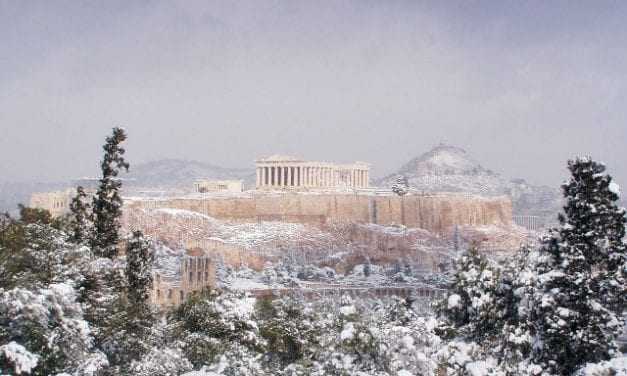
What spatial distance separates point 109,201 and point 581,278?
56.2 feet

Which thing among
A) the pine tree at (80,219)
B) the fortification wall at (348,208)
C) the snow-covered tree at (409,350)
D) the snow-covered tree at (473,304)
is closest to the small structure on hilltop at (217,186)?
the fortification wall at (348,208)

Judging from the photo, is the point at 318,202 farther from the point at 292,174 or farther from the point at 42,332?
the point at 42,332

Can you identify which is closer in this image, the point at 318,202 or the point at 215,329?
the point at 215,329

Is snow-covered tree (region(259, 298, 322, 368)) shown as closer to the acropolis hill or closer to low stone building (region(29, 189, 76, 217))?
the acropolis hill

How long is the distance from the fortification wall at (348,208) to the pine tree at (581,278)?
9013cm

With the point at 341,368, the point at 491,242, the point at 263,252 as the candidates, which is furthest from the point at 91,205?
the point at 491,242

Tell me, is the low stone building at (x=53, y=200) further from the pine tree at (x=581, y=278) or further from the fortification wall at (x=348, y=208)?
the pine tree at (x=581, y=278)

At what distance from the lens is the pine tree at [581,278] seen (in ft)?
60.3

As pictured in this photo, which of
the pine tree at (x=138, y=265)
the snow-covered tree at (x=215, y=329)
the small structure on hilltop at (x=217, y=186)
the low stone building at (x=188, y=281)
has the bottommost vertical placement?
the low stone building at (x=188, y=281)

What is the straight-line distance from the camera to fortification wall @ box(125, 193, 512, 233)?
114 meters

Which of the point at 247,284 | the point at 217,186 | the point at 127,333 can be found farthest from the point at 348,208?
the point at 127,333

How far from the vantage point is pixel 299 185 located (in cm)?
13450

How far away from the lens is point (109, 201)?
92.2 feet

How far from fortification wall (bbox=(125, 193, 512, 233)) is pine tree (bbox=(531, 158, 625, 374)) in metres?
90.1
